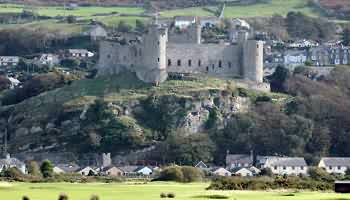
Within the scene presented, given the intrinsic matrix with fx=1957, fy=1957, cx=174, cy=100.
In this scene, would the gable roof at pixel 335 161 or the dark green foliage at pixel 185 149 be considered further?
the dark green foliage at pixel 185 149

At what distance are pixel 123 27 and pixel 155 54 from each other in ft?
103

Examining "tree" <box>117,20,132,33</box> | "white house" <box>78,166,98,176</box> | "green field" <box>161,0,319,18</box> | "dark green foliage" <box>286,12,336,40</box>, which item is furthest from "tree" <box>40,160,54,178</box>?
"green field" <box>161,0,319,18</box>

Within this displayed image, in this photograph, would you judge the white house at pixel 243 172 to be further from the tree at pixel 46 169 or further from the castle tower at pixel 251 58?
the castle tower at pixel 251 58

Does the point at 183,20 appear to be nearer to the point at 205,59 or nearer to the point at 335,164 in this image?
the point at 205,59

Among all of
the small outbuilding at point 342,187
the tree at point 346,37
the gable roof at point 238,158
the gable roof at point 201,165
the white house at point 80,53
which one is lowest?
the gable roof at point 201,165

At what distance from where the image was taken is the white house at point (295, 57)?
12266cm

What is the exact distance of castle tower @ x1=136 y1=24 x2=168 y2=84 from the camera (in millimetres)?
103250

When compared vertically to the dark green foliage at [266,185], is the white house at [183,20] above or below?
below

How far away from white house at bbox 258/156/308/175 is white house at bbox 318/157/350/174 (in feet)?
3.51

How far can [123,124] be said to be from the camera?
4026 inches

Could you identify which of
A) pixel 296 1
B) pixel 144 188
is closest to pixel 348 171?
pixel 144 188

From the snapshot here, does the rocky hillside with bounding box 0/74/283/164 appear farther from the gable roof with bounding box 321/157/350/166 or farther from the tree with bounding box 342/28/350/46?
the tree with bounding box 342/28/350/46

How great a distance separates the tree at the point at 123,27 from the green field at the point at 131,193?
59.5 metres

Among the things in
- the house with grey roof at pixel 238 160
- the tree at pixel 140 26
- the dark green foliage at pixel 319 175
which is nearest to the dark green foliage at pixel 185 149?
the house with grey roof at pixel 238 160
